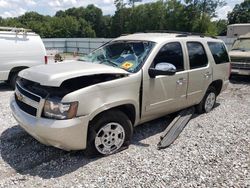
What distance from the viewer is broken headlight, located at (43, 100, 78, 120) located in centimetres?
348

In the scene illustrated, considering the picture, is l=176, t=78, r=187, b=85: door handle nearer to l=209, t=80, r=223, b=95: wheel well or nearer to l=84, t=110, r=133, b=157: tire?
l=84, t=110, r=133, b=157: tire

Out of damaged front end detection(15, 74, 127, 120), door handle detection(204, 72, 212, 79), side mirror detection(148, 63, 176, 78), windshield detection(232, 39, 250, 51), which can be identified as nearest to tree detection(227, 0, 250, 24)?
windshield detection(232, 39, 250, 51)

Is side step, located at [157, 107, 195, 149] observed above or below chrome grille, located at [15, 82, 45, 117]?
below

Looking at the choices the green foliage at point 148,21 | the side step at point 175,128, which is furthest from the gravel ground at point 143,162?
the green foliage at point 148,21

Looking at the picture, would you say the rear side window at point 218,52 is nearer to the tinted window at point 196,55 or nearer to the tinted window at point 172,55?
the tinted window at point 196,55

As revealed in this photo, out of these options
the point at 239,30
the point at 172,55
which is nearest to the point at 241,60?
the point at 172,55

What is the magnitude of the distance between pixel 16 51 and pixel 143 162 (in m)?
6.20

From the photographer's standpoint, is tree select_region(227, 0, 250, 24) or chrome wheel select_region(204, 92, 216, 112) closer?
chrome wheel select_region(204, 92, 216, 112)

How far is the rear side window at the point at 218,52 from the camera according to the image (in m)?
6.12

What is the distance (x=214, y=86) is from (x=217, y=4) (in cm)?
3814

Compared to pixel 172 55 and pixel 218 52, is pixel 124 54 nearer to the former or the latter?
pixel 172 55

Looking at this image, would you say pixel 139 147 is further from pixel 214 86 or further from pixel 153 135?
pixel 214 86

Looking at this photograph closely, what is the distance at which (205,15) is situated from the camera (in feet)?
136

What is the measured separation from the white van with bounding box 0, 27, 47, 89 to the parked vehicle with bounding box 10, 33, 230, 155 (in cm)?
419
